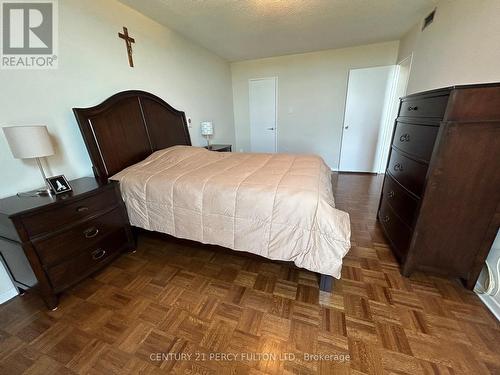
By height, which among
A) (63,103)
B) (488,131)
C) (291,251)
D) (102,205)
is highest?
(63,103)

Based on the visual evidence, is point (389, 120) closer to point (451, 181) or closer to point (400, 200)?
point (400, 200)

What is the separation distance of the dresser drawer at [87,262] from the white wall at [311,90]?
371 cm

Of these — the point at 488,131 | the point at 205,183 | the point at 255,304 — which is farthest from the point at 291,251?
the point at 488,131

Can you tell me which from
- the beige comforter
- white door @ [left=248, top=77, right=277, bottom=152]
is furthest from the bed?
white door @ [left=248, top=77, right=277, bottom=152]

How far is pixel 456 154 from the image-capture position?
47.3 inches

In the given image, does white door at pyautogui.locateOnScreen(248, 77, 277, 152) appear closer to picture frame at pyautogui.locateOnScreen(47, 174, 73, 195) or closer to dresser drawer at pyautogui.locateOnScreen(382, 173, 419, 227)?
dresser drawer at pyautogui.locateOnScreen(382, 173, 419, 227)

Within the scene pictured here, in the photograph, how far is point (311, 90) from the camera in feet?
13.3

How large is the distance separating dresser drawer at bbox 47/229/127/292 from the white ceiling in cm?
237

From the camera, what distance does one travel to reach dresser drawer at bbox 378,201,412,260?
154 centimetres

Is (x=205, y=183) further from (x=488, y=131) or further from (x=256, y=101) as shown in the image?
(x=256, y=101)

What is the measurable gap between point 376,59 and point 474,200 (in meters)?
3.34

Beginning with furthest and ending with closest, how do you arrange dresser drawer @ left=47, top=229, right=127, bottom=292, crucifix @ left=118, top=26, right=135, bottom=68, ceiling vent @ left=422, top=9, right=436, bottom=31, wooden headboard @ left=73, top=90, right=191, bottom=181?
ceiling vent @ left=422, top=9, right=436, bottom=31
crucifix @ left=118, top=26, right=135, bottom=68
wooden headboard @ left=73, top=90, right=191, bottom=181
dresser drawer @ left=47, top=229, right=127, bottom=292

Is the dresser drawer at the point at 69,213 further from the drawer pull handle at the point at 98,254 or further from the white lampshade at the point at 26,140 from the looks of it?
the white lampshade at the point at 26,140

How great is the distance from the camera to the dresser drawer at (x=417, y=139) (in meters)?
1.30
